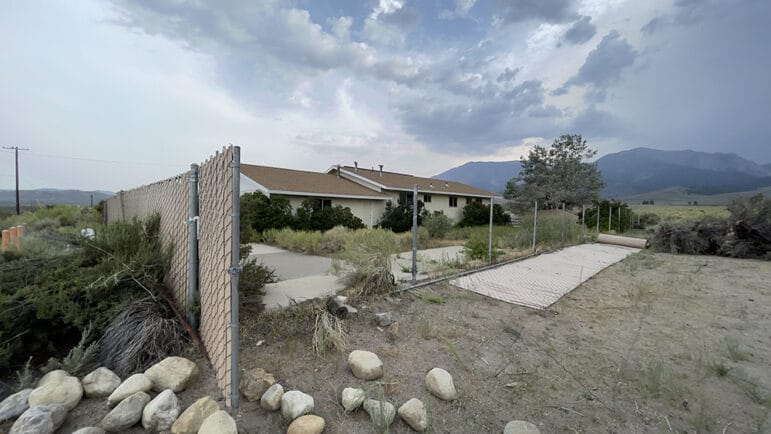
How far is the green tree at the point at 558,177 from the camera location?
2241cm

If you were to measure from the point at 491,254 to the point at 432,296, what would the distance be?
3.19m

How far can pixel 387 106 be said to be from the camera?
12375mm

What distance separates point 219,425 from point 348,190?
15.3 metres

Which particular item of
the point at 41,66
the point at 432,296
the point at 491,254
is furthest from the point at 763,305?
the point at 41,66

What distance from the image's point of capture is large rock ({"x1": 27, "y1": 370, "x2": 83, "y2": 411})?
74.1 inches

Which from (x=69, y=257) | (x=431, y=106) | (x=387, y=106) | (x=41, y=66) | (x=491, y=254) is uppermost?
(x=431, y=106)

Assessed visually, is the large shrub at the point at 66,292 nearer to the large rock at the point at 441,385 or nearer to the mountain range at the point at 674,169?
the large rock at the point at 441,385

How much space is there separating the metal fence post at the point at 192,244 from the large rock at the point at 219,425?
4.70 ft

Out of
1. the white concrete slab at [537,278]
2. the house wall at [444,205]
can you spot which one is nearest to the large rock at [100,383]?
the white concrete slab at [537,278]

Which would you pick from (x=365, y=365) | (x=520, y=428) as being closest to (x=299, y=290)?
(x=365, y=365)

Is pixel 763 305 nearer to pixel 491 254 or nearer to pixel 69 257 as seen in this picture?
pixel 491 254

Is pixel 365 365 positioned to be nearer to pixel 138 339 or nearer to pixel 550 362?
pixel 550 362

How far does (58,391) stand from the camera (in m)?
1.94

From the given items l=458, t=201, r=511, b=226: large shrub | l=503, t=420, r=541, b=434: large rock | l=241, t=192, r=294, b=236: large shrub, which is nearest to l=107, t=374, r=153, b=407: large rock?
l=503, t=420, r=541, b=434: large rock
